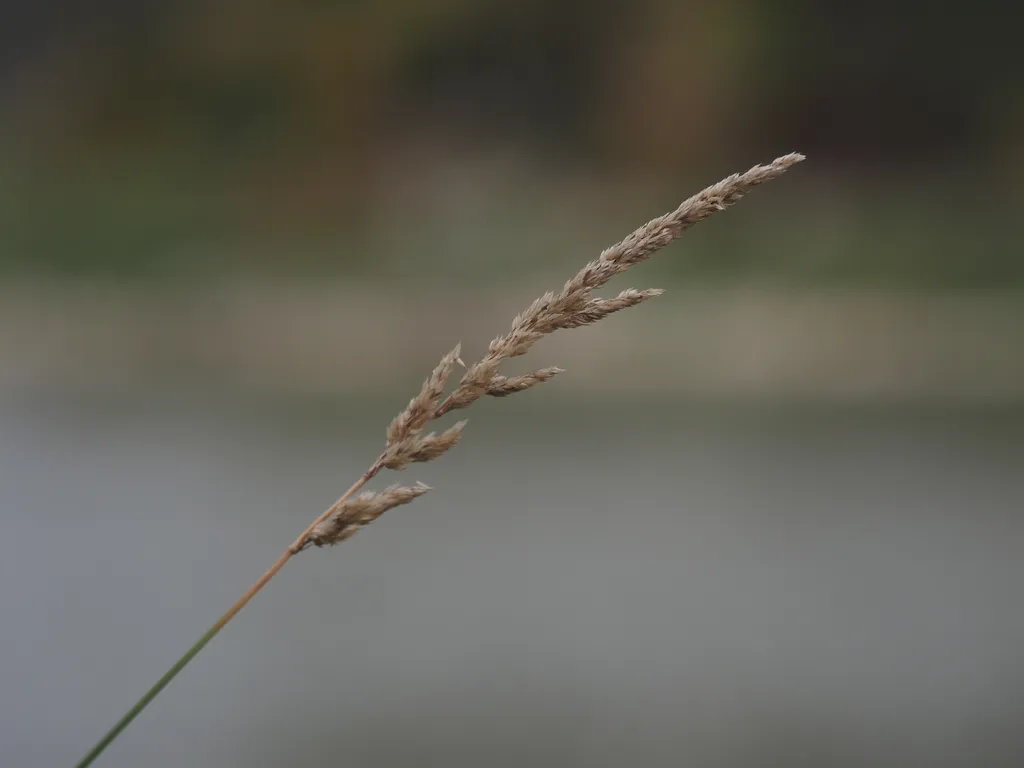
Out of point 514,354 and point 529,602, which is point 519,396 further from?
point 514,354

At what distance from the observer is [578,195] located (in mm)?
6066

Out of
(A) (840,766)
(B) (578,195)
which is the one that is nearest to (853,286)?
(B) (578,195)

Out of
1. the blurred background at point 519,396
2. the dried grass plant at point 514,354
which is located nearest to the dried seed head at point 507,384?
the dried grass plant at point 514,354

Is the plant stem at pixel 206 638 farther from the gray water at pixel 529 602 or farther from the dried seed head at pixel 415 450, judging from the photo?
the gray water at pixel 529 602

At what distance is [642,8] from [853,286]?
2.13m

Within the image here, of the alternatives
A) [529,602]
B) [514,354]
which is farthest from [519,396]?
[514,354]

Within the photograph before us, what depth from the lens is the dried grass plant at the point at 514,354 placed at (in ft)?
1.25

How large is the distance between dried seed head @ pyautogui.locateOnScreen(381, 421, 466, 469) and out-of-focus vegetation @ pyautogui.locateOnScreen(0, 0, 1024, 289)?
5.51 meters

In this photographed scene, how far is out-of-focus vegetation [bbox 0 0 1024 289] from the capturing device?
599 cm

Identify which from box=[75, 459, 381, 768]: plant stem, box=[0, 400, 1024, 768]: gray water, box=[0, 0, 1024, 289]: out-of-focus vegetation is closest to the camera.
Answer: box=[75, 459, 381, 768]: plant stem

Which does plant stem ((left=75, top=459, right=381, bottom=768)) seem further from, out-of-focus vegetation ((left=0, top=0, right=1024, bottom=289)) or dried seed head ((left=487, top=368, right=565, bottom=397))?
out-of-focus vegetation ((left=0, top=0, right=1024, bottom=289))

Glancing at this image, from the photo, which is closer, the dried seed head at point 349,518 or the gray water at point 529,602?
the dried seed head at point 349,518

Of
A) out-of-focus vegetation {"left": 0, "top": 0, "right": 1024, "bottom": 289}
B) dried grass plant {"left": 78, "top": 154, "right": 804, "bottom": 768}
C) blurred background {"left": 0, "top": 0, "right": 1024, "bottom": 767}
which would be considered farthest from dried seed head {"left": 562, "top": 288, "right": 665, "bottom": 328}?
out-of-focus vegetation {"left": 0, "top": 0, "right": 1024, "bottom": 289}

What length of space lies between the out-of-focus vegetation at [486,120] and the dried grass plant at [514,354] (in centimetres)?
549
